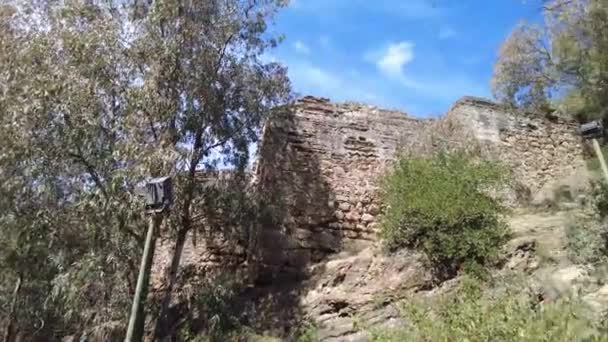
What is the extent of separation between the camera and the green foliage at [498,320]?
5820 millimetres

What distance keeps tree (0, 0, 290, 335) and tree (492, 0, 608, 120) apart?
19.5ft

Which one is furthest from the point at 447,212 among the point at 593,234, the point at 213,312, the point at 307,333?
the point at 213,312

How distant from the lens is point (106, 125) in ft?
30.8

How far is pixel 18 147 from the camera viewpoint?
8.91 m

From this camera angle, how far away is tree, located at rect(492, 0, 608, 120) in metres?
11.1

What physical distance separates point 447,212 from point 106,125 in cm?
558

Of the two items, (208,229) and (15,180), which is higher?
(15,180)

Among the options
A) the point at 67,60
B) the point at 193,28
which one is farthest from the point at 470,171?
the point at 67,60

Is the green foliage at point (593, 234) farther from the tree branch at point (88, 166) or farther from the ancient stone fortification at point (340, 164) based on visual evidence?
the tree branch at point (88, 166)

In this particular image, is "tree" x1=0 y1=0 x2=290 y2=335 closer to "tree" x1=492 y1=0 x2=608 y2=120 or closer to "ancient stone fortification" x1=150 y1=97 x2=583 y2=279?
"ancient stone fortification" x1=150 y1=97 x2=583 y2=279

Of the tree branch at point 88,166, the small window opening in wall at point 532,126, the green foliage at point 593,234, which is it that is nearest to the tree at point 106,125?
the tree branch at point 88,166

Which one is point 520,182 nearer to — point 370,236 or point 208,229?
point 370,236

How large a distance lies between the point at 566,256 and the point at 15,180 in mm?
8159

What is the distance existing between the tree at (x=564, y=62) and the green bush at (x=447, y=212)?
2739 mm
